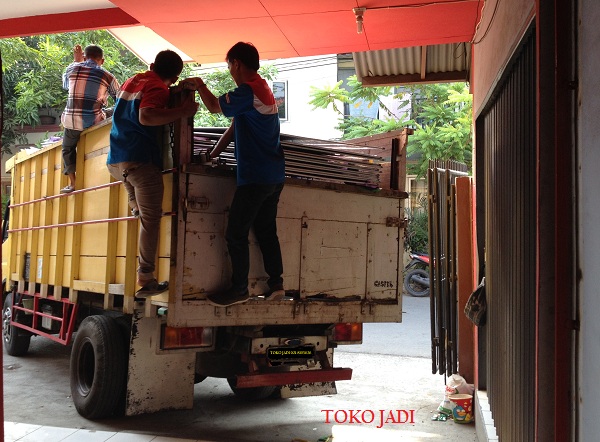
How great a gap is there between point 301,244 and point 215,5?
2746 millimetres

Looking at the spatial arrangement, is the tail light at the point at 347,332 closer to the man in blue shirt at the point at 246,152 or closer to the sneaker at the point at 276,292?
the sneaker at the point at 276,292

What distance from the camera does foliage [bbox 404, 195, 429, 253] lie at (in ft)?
64.0

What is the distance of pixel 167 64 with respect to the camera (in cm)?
480

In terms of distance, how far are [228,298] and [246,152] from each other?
3.39 feet

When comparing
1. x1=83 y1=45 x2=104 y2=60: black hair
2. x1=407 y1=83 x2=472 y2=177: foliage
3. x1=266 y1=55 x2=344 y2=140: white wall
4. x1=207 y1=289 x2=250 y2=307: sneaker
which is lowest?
x1=207 y1=289 x2=250 y2=307: sneaker

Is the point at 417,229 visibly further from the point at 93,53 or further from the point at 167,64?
the point at 167,64

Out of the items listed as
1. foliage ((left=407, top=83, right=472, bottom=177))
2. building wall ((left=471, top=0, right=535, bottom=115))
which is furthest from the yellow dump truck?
foliage ((left=407, top=83, right=472, bottom=177))

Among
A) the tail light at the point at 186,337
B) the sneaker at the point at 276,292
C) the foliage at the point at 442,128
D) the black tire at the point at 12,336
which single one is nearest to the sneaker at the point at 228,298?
the sneaker at the point at 276,292

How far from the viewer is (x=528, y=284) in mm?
3447

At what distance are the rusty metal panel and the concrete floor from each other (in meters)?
1.31

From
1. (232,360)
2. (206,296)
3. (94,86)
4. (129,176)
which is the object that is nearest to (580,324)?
(206,296)

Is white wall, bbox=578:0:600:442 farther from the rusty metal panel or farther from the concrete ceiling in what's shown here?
the concrete ceiling

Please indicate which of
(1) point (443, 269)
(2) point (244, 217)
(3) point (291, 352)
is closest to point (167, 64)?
(2) point (244, 217)

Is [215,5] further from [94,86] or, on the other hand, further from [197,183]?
[197,183]
